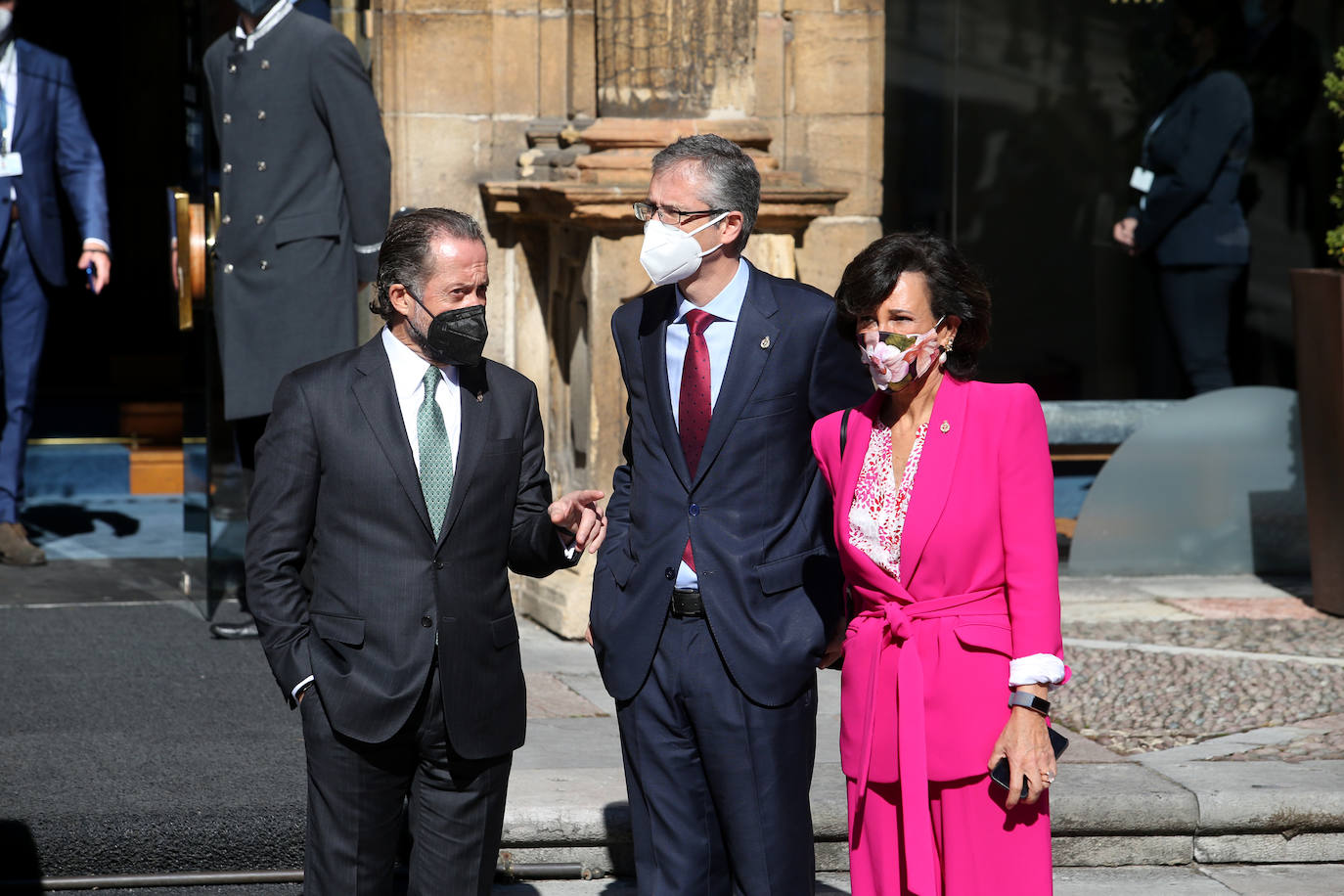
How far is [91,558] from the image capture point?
844 centimetres

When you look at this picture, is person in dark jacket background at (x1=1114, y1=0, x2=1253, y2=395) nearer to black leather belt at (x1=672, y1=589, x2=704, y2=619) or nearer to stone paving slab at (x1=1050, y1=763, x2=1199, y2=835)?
stone paving slab at (x1=1050, y1=763, x2=1199, y2=835)

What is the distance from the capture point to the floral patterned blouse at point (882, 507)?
354cm

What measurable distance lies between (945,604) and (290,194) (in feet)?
12.3

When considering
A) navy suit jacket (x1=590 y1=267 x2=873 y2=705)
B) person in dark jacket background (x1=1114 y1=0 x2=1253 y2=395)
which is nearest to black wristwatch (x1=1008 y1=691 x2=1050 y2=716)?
navy suit jacket (x1=590 y1=267 x2=873 y2=705)

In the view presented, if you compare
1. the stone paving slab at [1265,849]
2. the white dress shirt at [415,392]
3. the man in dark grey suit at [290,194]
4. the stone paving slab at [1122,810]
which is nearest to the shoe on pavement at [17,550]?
the man in dark grey suit at [290,194]

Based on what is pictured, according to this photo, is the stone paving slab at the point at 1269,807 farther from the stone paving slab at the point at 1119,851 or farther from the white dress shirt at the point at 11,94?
the white dress shirt at the point at 11,94

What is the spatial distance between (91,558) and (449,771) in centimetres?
524

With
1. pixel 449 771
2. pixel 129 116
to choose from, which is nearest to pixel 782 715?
pixel 449 771

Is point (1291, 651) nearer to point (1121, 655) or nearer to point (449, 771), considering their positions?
point (1121, 655)

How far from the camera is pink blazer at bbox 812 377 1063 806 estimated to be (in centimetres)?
345

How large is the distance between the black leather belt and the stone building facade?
331 centimetres

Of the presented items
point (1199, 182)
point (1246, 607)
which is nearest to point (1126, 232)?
point (1199, 182)

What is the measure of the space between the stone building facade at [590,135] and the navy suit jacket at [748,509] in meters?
3.10

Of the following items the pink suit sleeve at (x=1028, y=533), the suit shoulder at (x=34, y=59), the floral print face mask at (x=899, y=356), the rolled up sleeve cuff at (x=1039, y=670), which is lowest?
the rolled up sleeve cuff at (x=1039, y=670)
